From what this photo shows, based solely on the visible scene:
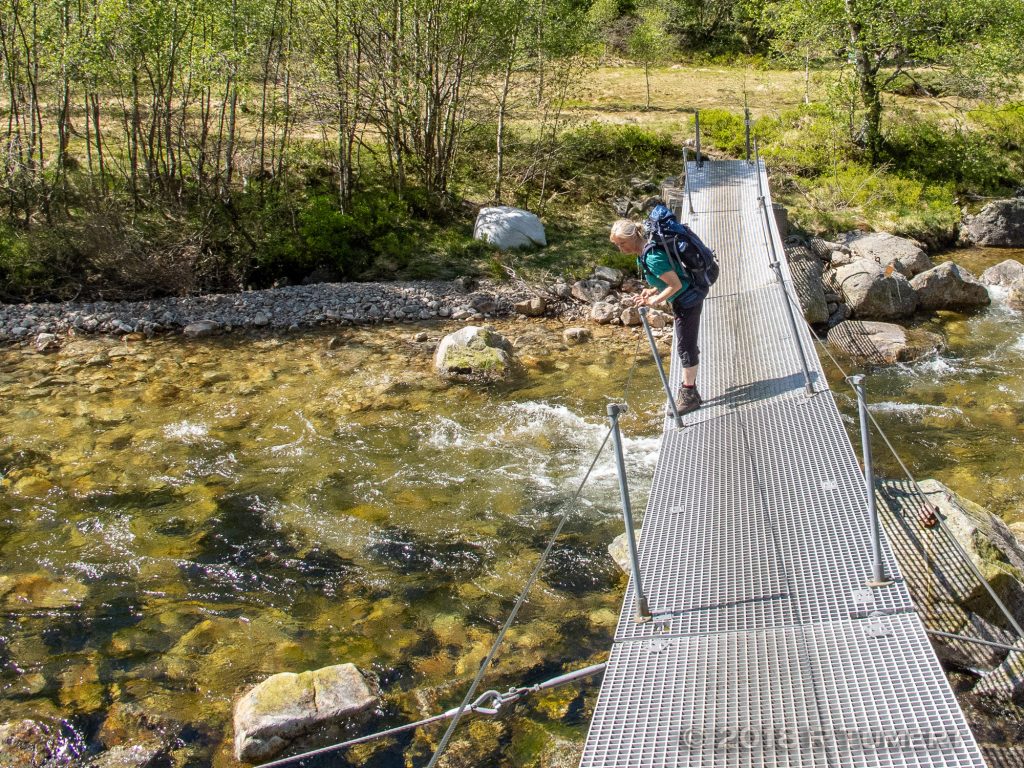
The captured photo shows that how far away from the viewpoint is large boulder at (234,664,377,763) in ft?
15.1

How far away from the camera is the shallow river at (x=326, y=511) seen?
5137mm

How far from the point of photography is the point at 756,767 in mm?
2842

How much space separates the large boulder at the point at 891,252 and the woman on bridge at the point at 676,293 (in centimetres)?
767

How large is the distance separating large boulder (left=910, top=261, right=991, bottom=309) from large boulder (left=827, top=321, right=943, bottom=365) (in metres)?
1.18

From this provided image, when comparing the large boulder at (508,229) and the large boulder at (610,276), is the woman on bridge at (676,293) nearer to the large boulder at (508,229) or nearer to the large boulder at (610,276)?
the large boulder at (610,276)

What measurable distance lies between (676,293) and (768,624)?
2.84m

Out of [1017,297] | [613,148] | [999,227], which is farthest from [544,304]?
[999,227]

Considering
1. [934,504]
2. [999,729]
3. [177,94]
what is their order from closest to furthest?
[999,729]
[934,504]
[177,94]

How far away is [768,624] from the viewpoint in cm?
360

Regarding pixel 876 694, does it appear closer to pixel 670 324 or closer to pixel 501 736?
pixel 501 736

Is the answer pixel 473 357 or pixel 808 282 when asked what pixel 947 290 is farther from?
pixel 473 357

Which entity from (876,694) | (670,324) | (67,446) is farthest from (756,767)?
(670,324)

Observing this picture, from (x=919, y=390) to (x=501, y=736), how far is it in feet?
22.7

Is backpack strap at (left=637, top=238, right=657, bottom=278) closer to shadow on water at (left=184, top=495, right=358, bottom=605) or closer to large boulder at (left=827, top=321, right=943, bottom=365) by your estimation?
shadow on water at (left=184, top=495, right=358, bottom=605)
